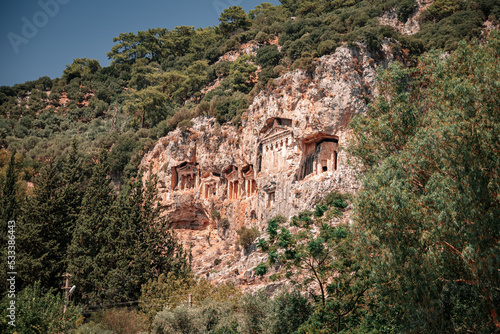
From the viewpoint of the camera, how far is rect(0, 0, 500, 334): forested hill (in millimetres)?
14953

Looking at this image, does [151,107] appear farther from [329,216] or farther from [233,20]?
[329,216]

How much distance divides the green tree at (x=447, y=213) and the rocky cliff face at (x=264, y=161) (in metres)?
17.5

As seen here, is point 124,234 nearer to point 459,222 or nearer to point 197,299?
point 197,299

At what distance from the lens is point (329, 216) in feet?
70.4

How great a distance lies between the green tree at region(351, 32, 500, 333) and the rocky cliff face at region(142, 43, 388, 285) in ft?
57.5

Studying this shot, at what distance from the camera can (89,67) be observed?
103 metres

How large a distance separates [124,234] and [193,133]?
21.4 meters

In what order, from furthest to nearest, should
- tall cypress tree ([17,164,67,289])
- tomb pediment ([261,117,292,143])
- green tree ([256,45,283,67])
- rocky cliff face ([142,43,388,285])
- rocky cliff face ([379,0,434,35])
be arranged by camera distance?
1. green tree ([256,45,283,67])
2. rocky cliff face ([379,0,434,35])
3. tomb pediment ([261,117,292,143])
4. rocky cliff face ([142,43,388,285])
5. tall cypress tree ([17,164,67,289])

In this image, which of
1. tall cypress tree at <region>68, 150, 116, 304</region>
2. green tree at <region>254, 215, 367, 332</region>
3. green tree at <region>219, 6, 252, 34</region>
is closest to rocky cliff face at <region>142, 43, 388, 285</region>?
tall cypress tree at <region>68, 150, 116, 304</region>

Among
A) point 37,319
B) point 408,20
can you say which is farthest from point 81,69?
point 37,319

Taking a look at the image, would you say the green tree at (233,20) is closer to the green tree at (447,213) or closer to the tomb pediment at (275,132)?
the tomb pediment at (275,132)

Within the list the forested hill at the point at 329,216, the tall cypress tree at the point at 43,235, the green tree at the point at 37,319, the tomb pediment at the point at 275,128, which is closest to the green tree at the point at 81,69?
the forested hill at the point at 329,216

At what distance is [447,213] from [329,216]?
23.8 feet

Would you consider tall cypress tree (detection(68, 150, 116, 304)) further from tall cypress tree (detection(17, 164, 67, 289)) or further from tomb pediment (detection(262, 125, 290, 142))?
tomb pediment (detection(262, 125, 290, 142))
